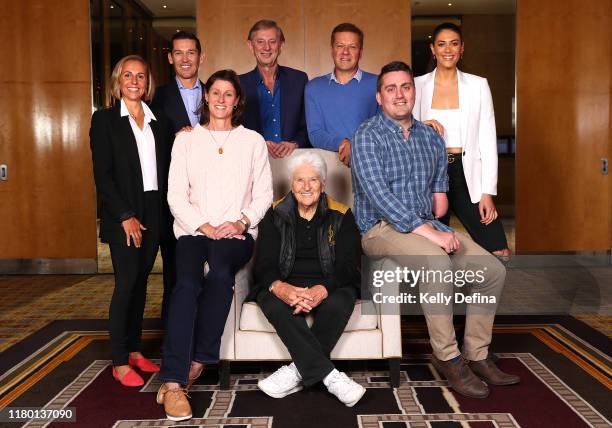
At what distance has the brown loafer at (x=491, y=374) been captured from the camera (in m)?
3.37

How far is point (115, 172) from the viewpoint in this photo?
11.6 feet

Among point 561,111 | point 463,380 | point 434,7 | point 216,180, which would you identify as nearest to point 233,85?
point 216,180

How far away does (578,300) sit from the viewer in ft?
18.0

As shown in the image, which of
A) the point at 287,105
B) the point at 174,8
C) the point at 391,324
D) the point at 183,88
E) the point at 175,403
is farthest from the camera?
the point at 174,8

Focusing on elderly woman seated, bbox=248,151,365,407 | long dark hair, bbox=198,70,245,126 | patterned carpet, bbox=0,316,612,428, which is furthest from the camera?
long dark hair, bbox=198,70,245,126

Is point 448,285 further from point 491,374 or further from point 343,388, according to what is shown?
point 343,388

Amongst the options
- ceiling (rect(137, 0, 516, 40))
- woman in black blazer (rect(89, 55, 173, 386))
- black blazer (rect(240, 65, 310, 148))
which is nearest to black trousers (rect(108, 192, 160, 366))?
woman in black blazer (rect(89, 55, 173, 386))

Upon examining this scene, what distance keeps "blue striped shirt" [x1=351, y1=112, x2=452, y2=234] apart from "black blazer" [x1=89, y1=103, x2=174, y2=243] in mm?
1141

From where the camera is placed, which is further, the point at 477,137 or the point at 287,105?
the point at 287,105

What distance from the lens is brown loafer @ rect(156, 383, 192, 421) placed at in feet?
9.73

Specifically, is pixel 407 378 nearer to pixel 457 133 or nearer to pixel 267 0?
pixel 457 133

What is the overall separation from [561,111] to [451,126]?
386 centimetres

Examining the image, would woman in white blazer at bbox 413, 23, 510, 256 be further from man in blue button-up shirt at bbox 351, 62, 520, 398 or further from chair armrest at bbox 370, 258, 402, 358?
chair armrest at bbox 370, 258, 402, 358

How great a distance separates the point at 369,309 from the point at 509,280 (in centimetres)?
349
